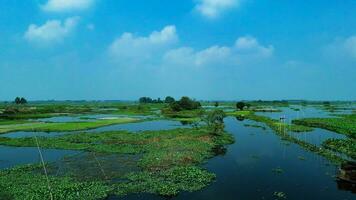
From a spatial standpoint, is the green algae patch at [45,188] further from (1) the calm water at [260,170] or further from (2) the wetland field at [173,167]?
(1) the calm water at [260,170]

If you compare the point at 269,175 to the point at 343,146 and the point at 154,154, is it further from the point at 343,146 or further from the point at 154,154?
the point at 343,146

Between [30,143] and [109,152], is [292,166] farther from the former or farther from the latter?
[30,143]

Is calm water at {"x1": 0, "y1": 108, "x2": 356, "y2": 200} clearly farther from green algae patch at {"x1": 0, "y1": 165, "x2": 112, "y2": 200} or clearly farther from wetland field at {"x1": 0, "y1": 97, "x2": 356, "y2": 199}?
green algae patch at {"x1": 0, "y1": 165, "x2": 112, "y2": 200}

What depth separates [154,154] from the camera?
31109 millimetres

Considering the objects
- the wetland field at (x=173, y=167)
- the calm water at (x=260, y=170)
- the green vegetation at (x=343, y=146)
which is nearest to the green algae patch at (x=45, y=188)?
the wetland field at (x=173, y=167)

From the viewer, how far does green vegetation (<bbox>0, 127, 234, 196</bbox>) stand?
2145cm

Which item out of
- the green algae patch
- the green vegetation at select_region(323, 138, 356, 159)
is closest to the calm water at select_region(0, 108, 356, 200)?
the green algae patch

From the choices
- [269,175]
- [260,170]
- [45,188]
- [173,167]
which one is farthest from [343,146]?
[45,188]

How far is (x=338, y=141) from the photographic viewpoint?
122 ft

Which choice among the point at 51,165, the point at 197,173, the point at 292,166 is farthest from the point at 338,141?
the point at 51,165

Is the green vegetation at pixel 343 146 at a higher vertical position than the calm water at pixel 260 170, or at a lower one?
higher

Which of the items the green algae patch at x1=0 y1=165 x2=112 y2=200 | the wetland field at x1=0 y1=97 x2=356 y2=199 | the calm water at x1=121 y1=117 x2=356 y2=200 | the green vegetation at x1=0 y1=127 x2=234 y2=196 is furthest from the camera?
the green vegetation at x1=0 y1=127 x2=234 y2=196

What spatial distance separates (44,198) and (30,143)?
914 inches

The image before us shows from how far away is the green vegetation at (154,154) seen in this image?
21453mm
